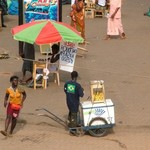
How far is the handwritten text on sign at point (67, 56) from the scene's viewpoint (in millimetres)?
11812

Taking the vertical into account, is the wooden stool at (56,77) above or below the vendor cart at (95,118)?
below

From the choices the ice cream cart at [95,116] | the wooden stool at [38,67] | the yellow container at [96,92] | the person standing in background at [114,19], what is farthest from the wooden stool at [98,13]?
the ice cream cart at [95,116]

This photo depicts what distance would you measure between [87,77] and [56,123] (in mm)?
3473

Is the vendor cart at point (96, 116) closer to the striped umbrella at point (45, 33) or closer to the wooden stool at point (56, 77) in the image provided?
the striped umbrella at point (45, 33)

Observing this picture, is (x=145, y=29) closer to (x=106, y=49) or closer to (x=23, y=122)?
(x=106, y=49)

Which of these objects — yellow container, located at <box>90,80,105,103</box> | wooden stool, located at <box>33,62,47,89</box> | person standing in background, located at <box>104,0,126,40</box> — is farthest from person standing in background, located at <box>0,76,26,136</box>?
person standing in background, located at <box>104,0,126,40</box>

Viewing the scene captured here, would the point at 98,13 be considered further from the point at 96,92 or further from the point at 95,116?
the point at 95,116

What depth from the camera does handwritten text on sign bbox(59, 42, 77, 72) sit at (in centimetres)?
1181

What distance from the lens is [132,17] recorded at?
24469 mm

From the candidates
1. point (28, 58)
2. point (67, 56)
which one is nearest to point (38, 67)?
point (28, 58)

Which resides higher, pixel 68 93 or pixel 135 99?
pixel 68 93

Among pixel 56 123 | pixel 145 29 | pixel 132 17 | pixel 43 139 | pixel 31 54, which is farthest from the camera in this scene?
pixel 132 17

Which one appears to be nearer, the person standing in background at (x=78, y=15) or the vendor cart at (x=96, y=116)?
the vendor cart at (x=96, y=116)

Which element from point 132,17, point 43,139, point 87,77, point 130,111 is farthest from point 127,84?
point 132,17
